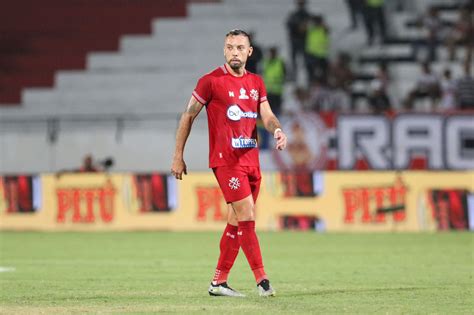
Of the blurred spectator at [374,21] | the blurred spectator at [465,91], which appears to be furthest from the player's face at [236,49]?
the blurred spectator at [374,21]

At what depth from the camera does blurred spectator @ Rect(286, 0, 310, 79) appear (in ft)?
95.3

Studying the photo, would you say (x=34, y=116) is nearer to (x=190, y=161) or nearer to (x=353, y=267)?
(x=190, y=161)

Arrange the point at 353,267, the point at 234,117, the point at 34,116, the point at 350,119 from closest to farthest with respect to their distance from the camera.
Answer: the point at 234,117, the point at 353,267, the point at 350,119, the point at 34,116

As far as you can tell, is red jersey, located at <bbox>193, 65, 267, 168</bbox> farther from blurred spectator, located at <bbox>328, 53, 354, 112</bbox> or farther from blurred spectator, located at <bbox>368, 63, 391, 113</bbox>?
blurred spectator, located at <bbox>328, 53, 354, 112</bbox>

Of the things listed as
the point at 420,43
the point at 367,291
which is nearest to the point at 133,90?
the point at 420,43

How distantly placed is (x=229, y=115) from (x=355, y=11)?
20.3 metres

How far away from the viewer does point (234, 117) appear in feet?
34.5

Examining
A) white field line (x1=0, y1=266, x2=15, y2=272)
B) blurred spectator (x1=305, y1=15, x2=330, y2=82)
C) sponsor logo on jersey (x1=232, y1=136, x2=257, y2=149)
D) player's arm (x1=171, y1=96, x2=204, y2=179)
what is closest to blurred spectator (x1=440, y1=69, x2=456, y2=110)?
blurred spectator (x1=305, y1=15, x2=330, y2=82)

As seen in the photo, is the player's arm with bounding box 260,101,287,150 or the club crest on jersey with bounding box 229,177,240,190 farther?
the club crest on jersey with bounding box 229,177,240,190

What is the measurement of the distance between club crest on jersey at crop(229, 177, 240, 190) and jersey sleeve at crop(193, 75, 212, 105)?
723 millimetres

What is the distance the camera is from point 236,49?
1045 cm

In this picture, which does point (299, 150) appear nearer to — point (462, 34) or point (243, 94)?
point (462, 34)

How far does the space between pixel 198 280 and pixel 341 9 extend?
1944 centimetres

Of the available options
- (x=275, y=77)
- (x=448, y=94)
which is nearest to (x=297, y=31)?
(x=275, y=77)
